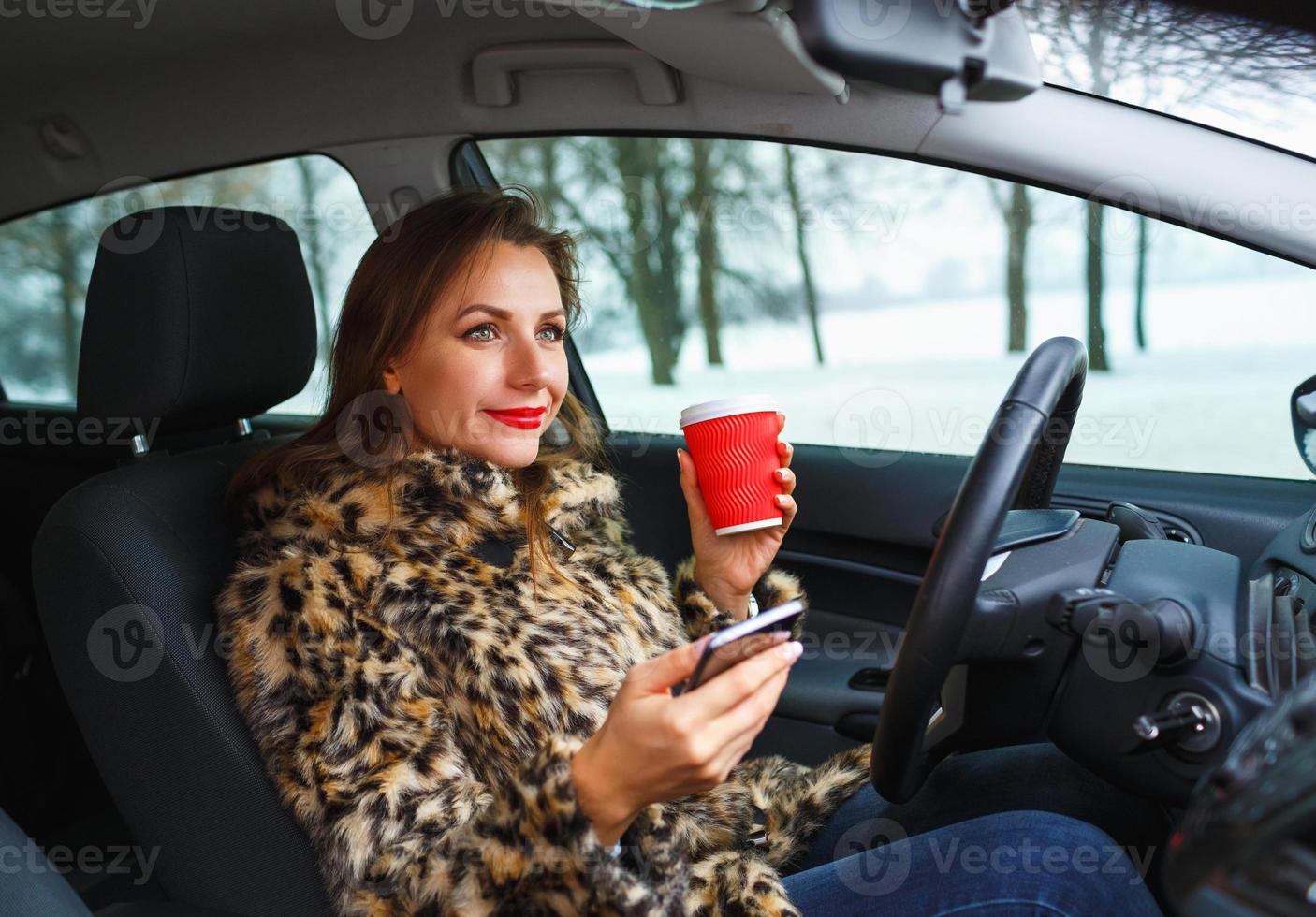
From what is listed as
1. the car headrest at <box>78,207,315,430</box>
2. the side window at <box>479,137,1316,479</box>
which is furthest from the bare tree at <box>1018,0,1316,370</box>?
the car headrest at <box>78,207,315,430</box>

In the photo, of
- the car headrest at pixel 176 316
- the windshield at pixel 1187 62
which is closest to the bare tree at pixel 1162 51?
the windshield at pixel 1187 62

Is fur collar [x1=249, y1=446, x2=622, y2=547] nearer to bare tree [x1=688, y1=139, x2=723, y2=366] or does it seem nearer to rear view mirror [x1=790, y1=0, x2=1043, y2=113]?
rear view mirror [x1=790, y1=0, x2=1043, y2=113]

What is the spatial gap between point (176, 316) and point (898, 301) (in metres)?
1.50

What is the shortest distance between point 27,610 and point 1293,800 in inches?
91.5

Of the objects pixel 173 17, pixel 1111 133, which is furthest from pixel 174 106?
pixel 1111 133

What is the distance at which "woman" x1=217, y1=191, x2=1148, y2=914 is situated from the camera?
104 centimetres

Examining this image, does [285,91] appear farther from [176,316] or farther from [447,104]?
[176,316]

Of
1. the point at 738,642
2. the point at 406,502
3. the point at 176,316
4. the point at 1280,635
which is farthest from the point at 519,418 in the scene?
the point at 1280,635

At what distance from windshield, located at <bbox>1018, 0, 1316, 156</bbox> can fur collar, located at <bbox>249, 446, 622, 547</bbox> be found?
0.95 meters

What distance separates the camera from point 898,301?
244cm

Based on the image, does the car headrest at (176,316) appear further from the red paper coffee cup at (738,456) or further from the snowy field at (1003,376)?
the snowy field at (1003,376)

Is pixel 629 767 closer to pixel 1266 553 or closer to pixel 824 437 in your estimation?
pixel 1266 553

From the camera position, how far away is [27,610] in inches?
89.7

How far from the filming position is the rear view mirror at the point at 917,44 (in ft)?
3.03
